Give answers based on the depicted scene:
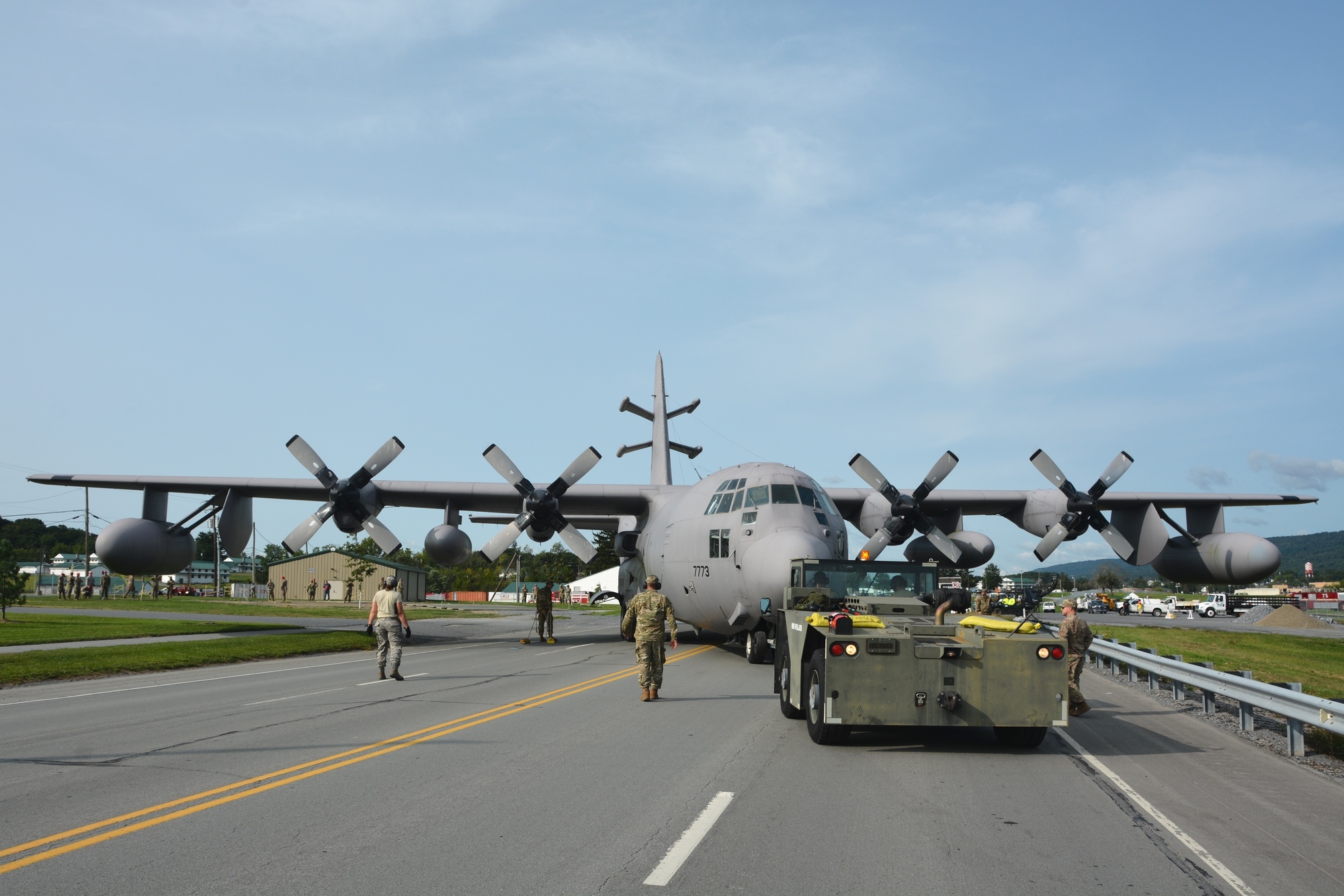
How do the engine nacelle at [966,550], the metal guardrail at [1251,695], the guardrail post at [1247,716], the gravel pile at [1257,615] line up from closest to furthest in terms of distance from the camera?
the metal guardrail at [1251,695] → the guardrail post at [1247,716] → the engine nacelle at [966,550] → the gravel pile at [1257,615]

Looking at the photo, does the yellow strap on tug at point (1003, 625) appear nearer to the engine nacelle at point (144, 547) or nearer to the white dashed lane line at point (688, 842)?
the white dashed lane line at point (688, 842)

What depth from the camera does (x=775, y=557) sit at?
16625mm

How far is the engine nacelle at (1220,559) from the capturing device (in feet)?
88.8

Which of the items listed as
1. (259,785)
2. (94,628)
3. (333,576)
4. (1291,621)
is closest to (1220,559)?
(1291,621)

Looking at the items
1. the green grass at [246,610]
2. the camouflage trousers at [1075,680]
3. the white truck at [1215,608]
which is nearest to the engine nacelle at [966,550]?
the camouflage trousers at [1075,680]

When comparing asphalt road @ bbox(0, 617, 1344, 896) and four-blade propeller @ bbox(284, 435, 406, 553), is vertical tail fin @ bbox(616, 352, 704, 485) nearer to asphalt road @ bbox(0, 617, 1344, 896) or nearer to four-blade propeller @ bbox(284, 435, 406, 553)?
four-blade propeller @ bbox(284, 435, 406, 553)

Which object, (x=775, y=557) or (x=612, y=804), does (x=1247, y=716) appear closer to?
(x=775, y=557)

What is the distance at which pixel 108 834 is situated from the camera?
595 cm

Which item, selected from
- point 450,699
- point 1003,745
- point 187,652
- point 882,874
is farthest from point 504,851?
point 187,652

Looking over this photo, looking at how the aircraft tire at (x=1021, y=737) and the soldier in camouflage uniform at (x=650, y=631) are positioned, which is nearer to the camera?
the aircraft tire at (x=1021, y=737)

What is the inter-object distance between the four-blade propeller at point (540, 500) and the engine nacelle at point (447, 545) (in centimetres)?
73

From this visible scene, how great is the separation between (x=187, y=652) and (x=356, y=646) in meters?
5.10

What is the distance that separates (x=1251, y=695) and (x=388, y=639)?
1293 cm

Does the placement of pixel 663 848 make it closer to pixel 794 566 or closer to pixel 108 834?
pixel 108 834
